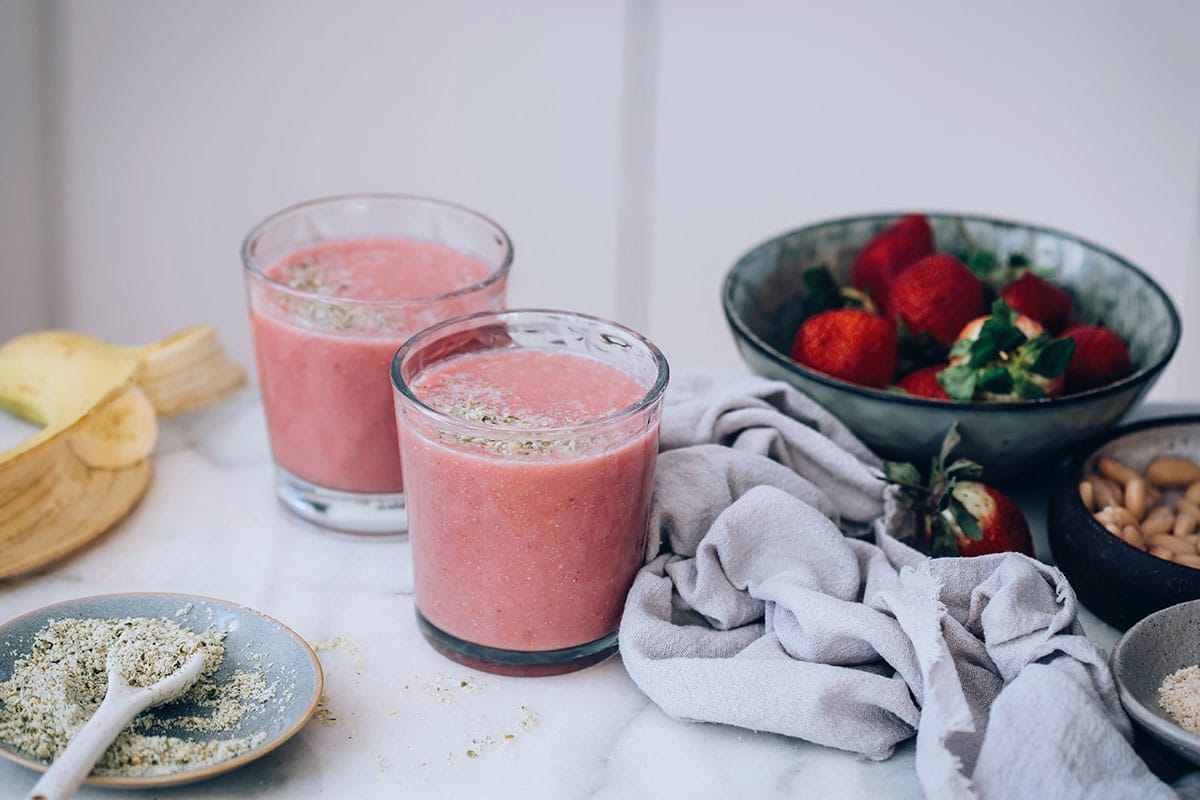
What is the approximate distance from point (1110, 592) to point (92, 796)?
29.3 inches

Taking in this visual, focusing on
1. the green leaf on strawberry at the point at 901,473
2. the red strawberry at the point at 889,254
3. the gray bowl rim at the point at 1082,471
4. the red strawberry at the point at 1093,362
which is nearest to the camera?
the gray bowl rim at the point at 1082,471

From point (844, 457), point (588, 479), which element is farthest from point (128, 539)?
point (844, 457)

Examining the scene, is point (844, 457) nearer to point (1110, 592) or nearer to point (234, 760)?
point (1110, 592)

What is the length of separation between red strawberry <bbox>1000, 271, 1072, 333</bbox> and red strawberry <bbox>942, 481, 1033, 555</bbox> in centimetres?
27

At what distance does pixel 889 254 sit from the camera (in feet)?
4.37

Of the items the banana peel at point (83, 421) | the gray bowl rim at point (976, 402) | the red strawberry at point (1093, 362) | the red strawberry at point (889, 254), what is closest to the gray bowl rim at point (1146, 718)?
the gray bowl rim at point (976, 402)

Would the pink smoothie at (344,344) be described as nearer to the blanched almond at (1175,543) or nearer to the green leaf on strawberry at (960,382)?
the green leaf on strawberry at (960,382)

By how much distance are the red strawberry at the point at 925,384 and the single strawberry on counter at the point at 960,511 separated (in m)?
0.07

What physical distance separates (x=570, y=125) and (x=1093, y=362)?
4.16 feet

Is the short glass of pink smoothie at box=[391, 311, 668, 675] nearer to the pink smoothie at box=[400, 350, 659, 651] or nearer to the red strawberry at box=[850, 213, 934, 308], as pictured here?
the pink smoothie at box=[400, 350, 659, 651]

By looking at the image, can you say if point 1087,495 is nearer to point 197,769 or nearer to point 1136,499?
point 1136,499

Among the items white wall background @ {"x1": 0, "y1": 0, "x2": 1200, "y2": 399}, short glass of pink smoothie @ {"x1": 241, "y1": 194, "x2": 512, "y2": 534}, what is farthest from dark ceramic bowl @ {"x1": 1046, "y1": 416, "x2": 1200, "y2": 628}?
white wall background @ {"x1": 0, "y1": 0, "x2": 1200, "y2": 399}

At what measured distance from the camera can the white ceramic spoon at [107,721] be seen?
75 centimetres

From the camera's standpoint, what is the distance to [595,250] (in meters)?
2.40
